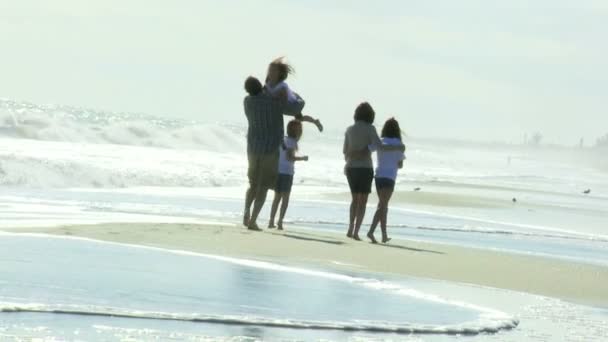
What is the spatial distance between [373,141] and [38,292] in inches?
263

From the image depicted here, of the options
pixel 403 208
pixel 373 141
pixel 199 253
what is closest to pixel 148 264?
pixel 199 253

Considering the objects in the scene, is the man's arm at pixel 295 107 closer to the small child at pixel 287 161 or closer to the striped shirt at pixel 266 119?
the striped shirt at pixel 266 119

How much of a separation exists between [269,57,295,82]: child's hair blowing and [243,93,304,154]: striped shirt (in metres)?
0.27

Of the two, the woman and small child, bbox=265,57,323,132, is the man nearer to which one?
small child, bbox=265,57,323,132

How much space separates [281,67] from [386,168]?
6.17 feet

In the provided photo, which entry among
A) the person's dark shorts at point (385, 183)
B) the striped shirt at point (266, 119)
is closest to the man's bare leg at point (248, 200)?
the striped shirt at point (266, 119)

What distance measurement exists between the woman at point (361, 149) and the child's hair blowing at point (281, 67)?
117 centimetres

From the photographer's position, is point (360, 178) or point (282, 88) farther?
point (360, 178)

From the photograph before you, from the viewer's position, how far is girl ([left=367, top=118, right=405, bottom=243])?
49.1 feet

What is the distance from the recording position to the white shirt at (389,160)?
588 inches

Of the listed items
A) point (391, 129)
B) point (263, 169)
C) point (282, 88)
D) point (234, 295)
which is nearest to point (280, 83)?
point (282, 88)

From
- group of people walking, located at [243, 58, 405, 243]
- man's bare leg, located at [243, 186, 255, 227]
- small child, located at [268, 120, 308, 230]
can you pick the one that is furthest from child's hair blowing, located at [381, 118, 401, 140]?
man's bare leg, located at [243, 186, 255, 227]

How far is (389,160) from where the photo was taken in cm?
1497

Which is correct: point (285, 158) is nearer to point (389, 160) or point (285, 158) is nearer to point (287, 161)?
point (287, 161)
